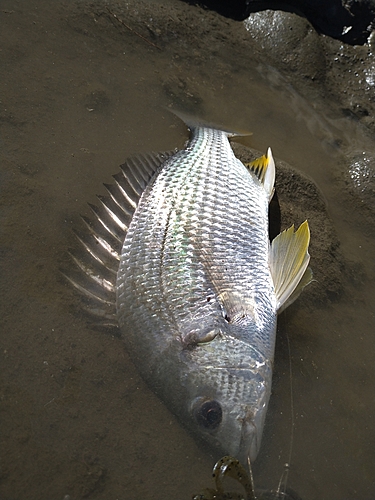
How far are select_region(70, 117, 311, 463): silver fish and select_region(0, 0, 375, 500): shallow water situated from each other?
0.71ft

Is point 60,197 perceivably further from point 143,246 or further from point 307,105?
point 307,105

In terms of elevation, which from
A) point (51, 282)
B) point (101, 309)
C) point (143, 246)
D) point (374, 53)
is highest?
point (374, 53)

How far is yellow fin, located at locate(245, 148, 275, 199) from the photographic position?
3297mm

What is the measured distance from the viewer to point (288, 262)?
277 centimetres

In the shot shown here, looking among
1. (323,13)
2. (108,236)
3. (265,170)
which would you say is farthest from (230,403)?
(323,13)

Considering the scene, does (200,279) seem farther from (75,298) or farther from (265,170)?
(265,170)

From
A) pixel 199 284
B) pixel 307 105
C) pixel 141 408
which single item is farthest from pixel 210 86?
pixel 141 408

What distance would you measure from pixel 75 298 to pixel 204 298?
80 cm

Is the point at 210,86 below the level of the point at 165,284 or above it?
above

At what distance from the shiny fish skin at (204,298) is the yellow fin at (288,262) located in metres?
0.06

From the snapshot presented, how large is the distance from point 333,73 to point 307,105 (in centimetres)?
59

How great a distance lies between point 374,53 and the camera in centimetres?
466

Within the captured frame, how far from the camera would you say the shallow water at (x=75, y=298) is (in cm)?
238

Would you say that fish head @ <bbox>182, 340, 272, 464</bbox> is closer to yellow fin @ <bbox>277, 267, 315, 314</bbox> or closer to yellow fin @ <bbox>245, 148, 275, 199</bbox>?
yellow fin @ <bbox>277, 267, 315, 314</bbox>
